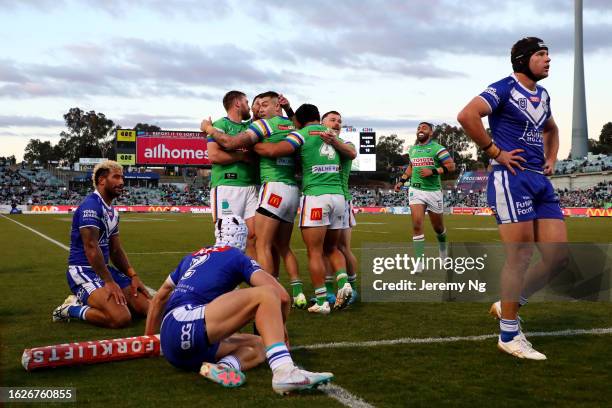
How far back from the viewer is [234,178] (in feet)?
24.2

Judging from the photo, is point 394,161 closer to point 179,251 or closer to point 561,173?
point 561,173

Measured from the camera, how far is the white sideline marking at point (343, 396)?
3.71 m

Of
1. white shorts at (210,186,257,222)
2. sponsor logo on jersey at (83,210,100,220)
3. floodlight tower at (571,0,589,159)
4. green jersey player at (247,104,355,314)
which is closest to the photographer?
sponsor logo on jersey at (83,210,100,220)

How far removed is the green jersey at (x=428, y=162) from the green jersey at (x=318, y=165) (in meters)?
4.03

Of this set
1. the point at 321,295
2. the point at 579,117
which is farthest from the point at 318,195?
the point at 579,117

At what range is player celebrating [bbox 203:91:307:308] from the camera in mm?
6746

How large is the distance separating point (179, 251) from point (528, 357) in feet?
39.2

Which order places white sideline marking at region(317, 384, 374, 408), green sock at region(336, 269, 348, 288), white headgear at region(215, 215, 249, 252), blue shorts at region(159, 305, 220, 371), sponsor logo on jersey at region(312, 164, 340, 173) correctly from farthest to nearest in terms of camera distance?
green sock at region(336, 269, 348, 288) < sponsor logo on jersey at region(312, 164, 340, 173) < white headgear at region(215, 215, 249, 252) < blue shorts at region(159, 305, 220, 371) < white sideline marking at region(317, 384, 374, 408)

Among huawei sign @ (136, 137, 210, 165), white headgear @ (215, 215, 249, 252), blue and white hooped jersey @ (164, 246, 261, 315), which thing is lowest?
blue and white hooped jersey @ (164, 246, 261, 315)

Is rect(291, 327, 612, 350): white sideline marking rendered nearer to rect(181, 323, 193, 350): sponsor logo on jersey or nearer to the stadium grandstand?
rect(181, 323, 193, 350): sponsor logo on jersey

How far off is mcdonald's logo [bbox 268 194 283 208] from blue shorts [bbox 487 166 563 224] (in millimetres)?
2507

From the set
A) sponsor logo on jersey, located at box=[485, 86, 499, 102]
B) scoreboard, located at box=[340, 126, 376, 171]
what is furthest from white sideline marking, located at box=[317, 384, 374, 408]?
scoreboard, located at box=[340, 126, 376, 171]

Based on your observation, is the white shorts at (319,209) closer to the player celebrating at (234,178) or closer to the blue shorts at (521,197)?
the player celebrating at (234,178)

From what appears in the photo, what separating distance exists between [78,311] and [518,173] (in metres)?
4.66
